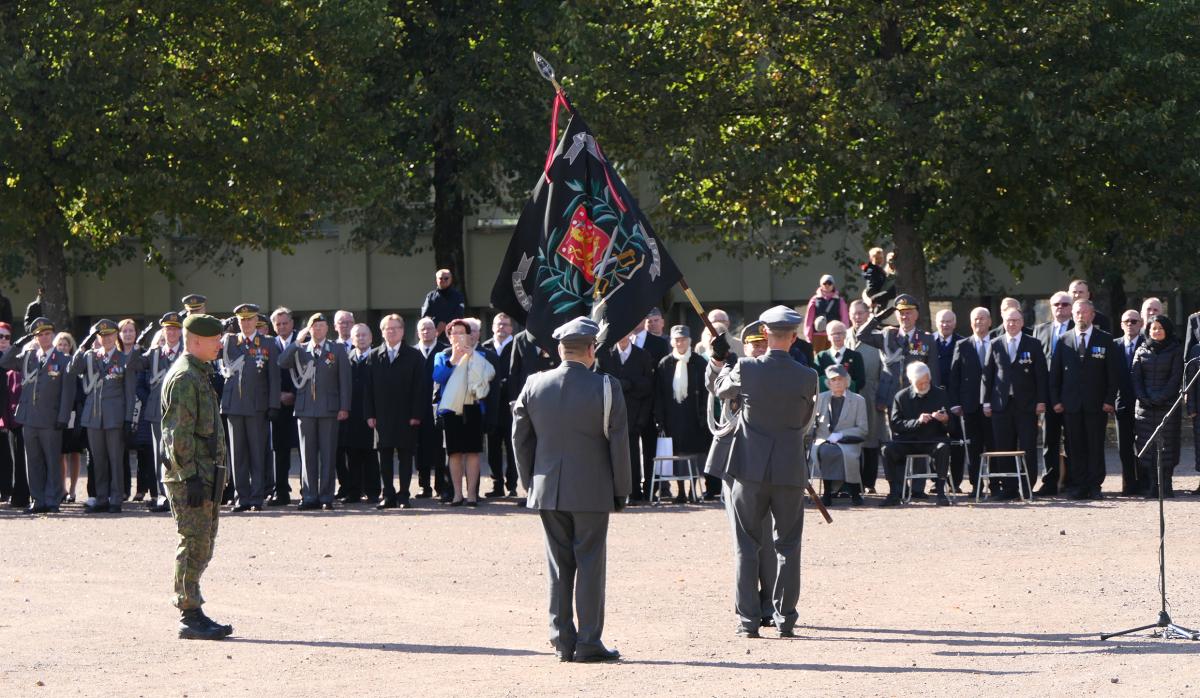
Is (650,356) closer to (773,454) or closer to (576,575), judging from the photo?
(773,454)

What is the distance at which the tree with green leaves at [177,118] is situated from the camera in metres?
30.1

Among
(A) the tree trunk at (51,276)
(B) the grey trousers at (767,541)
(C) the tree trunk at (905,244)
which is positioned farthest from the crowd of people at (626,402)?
(A) the tree trunk at (51,276)

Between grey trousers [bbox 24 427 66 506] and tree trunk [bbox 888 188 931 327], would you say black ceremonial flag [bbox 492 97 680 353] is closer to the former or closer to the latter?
grey trousers [bbox 24 427 66 506]

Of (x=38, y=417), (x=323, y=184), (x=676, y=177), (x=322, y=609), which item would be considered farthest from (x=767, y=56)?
(x=322, y=609)

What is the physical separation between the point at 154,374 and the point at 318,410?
1885 mm

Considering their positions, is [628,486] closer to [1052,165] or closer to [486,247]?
[1052,165]

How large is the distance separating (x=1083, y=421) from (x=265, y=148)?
17.0 metres

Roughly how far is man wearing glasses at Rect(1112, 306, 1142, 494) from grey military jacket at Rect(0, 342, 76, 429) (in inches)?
448

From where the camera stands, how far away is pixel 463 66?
115 feet

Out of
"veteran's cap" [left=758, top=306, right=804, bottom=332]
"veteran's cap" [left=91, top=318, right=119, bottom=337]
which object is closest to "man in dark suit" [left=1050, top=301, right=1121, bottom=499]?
"veteran's cap" [left=758, top=306, right=804, bottom=332]

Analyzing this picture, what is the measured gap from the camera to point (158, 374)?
20109mm

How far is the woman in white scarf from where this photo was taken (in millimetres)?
19531

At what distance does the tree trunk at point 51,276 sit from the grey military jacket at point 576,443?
2436cm

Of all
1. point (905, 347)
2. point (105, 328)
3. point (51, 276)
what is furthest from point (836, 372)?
point (51, 276)
